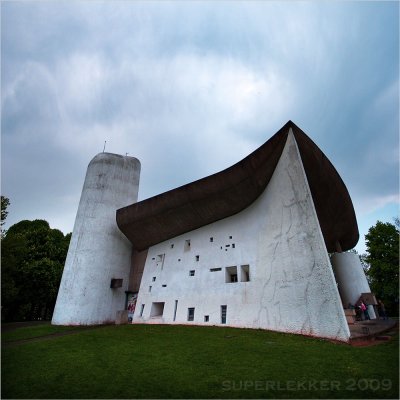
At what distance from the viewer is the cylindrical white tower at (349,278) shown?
70.1 ft

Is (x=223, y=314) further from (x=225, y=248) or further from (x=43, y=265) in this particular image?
(x=43, y=265)

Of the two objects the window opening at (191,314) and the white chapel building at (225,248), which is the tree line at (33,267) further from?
the window opening at (191,314)

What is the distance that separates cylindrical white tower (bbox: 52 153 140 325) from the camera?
797 inches

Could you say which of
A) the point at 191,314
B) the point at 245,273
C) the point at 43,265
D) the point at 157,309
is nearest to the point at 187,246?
the point at 191,314

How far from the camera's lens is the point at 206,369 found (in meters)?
7.38

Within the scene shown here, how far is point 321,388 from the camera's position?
5.88m

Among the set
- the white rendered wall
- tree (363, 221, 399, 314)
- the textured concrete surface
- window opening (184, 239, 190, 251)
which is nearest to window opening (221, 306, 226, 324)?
the white rendered wall

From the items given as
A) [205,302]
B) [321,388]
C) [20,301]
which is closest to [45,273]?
[20,301]

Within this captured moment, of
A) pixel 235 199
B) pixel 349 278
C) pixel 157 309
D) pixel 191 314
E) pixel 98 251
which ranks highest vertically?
pixel 235 199

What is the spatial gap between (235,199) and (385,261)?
16.1 meters

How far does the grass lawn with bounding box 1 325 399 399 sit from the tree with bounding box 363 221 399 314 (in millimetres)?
16277

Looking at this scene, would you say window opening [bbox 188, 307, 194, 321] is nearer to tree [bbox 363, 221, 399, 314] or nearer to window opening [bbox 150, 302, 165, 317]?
window opening [bbox 150, 302, 165, 317]

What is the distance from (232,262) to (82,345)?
29.7ft

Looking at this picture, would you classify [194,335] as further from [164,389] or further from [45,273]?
[45,273]
